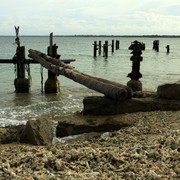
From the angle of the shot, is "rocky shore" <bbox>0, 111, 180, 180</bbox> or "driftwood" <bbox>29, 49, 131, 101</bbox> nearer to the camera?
"rocky shore" <bbox>0, 111, 180, 180</bbox>

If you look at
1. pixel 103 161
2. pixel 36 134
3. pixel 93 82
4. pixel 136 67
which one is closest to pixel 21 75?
pixel 136 67

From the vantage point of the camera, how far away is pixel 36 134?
25.6 ft

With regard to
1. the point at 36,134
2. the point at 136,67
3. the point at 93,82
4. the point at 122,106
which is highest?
the point at 136,67

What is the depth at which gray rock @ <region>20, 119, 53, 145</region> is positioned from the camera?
7762 millimetres

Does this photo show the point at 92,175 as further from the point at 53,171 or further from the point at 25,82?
the point at 25,82

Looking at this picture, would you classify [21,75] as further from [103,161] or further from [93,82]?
[103,161]

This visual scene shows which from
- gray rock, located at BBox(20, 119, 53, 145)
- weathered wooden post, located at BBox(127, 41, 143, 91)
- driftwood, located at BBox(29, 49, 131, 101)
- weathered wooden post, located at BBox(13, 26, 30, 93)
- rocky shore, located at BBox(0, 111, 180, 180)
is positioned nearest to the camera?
rocky shore, located at BBox(0, 111, 180, 180)

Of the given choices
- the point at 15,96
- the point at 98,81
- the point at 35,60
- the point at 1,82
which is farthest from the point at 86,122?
the point at 1,82

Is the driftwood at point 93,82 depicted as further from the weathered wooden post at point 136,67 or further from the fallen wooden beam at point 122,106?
the weathered wooden post at point 136,67

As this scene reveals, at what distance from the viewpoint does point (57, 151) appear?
5.87m

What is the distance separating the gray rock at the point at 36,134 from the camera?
7.76 meters

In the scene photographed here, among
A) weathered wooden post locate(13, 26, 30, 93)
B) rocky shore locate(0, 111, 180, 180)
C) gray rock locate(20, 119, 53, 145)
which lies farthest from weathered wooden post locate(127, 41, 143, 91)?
rocky shore locate(0, 111, 180, 180)

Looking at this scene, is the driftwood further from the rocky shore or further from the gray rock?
the rocky shore

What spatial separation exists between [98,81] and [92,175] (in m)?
7.20
